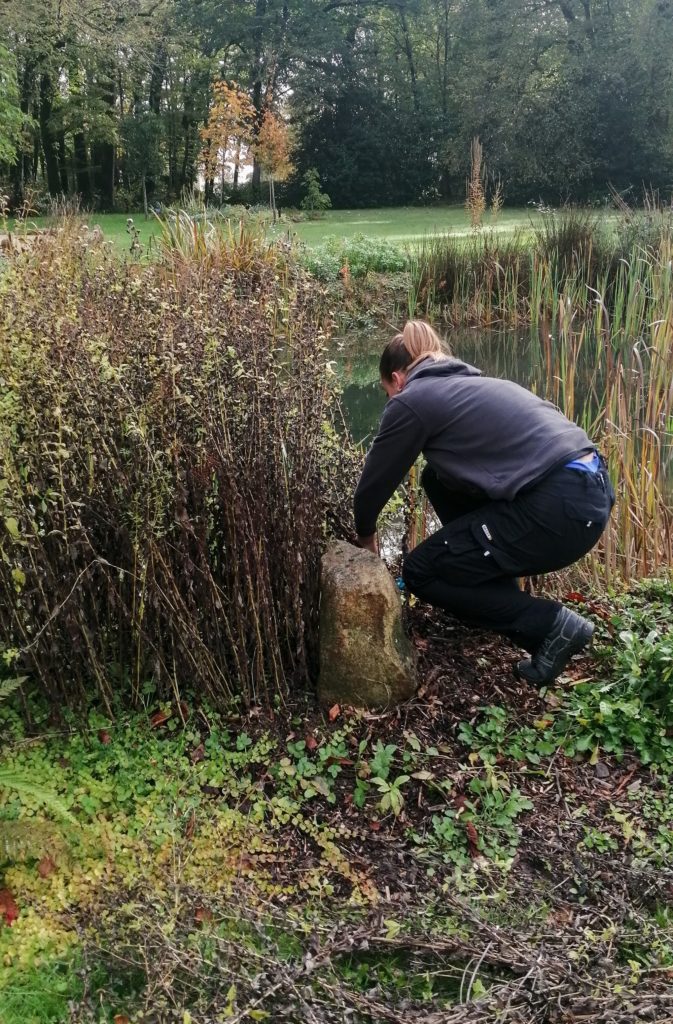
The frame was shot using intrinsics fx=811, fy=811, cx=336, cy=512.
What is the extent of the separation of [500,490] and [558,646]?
24.0 inches

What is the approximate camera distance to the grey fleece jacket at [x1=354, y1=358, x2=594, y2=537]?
299 centimetres

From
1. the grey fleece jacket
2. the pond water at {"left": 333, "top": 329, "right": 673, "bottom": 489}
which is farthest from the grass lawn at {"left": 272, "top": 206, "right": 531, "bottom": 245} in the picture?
the grey fleece jacket

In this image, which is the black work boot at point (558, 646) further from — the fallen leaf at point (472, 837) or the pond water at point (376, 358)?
the pond water at point (376, 358)

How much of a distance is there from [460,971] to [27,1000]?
1.08m

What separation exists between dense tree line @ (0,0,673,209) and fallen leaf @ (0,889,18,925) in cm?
2457

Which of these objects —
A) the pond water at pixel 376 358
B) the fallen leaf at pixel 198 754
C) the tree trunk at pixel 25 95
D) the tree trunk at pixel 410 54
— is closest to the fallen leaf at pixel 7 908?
the fallen leaf at pixel 198 754

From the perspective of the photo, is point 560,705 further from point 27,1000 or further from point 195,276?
point 195,276

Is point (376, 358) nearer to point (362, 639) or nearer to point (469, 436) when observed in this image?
point (469, 436)

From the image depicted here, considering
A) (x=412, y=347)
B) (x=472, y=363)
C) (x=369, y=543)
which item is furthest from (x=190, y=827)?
(x=472, y=363)

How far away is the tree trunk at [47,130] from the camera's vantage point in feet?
94.5

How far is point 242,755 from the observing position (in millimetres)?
2793

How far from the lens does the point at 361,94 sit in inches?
1304

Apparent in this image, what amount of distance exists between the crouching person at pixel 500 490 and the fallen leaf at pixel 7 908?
5.59 feet

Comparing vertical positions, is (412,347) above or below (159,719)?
above
